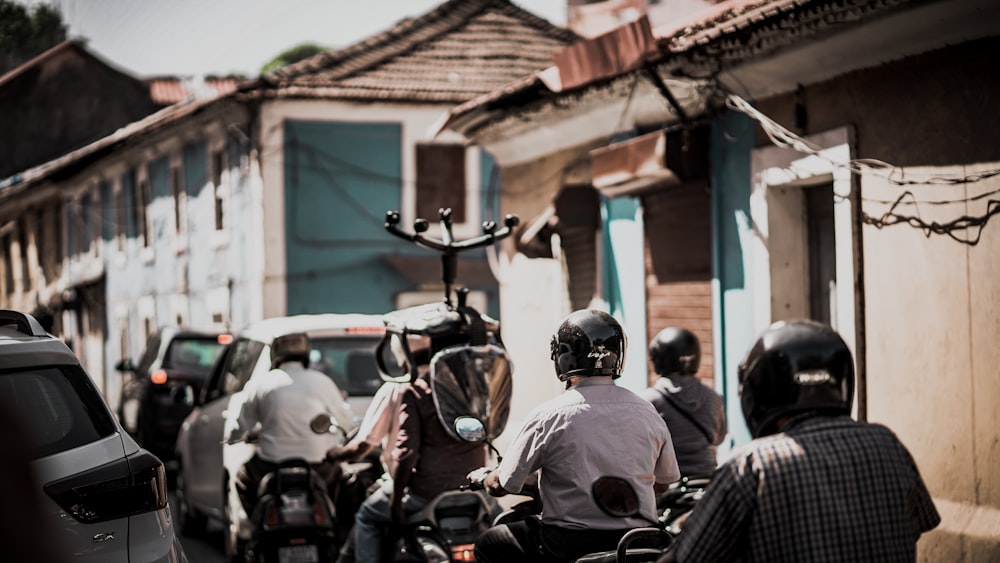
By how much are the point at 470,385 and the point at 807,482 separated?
3.67m

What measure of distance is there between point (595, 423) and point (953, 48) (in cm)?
450

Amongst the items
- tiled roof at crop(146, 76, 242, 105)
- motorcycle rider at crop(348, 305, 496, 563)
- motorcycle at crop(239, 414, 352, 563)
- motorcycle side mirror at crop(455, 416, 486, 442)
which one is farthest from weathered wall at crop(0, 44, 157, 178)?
motorcycle side mirror at crop(455, 416, 486, 442)

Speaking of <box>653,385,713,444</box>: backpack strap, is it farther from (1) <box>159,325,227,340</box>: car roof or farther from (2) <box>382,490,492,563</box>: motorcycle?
(1) <box>159,325,227,340</box>: car roof

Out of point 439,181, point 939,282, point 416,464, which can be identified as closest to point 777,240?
point 939,282

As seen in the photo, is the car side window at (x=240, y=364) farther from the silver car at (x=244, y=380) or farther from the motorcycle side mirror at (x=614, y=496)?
the motorcycle side mirror at (x=614, y=496)

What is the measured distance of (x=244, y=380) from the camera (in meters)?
10.6

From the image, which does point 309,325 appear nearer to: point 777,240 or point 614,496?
point 777,240

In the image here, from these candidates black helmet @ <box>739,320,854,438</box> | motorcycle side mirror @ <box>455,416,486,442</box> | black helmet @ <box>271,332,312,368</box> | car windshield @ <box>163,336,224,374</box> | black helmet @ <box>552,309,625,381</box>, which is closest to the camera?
black helmet @ <box>739,320,854,438</box>

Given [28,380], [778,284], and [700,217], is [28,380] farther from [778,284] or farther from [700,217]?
[700,217]

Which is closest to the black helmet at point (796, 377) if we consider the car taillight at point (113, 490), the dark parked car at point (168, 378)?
the car taillight at point (113, 490)

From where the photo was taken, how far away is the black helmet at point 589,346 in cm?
543

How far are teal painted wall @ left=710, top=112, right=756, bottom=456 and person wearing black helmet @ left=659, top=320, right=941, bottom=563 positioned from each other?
753 centimetres

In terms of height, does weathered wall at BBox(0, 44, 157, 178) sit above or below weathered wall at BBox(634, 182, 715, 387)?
above

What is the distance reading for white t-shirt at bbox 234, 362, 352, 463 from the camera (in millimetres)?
8766
